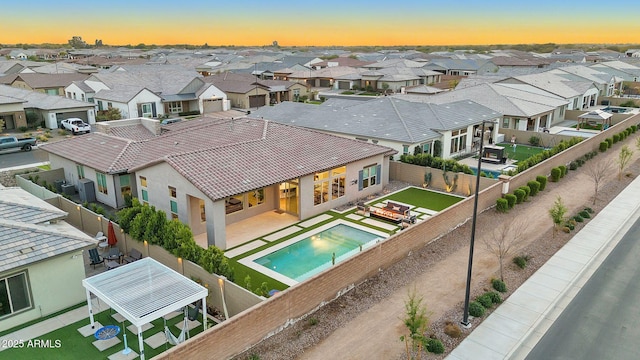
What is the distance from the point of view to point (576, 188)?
3162 cm

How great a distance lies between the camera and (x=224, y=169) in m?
23.7

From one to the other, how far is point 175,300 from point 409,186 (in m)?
21.2

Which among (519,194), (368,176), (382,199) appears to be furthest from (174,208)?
(519,194)

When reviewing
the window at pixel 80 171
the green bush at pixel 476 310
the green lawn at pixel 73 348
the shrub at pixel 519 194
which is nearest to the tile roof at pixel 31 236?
the green lawn at pixel 73 348

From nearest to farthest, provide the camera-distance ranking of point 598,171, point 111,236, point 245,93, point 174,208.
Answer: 1. point 111,236
2. point 174,208
3. point 598,171
4. point 245,93

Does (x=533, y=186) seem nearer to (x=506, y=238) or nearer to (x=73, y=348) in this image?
(x=506, y=238)

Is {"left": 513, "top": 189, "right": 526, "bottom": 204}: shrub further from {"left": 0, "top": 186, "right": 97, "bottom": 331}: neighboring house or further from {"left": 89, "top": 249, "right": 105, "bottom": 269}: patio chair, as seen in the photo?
{"left": 0, "top": 186, "right": 97, "bottom": 331}: neighboring house

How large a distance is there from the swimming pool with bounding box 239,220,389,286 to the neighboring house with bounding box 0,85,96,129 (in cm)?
3921

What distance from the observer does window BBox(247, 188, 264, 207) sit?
2611cm

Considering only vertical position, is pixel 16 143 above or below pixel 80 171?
below

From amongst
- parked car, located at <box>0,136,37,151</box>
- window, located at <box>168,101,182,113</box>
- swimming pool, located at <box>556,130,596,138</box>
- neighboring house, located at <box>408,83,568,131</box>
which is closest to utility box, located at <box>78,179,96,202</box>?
parked car, located at <box>0,136,37,151</box>

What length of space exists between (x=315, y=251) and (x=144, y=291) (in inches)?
361

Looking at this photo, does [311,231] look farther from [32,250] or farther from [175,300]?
[32,250]

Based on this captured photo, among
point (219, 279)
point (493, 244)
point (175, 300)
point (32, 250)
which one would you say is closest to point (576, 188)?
point (493, 244)
